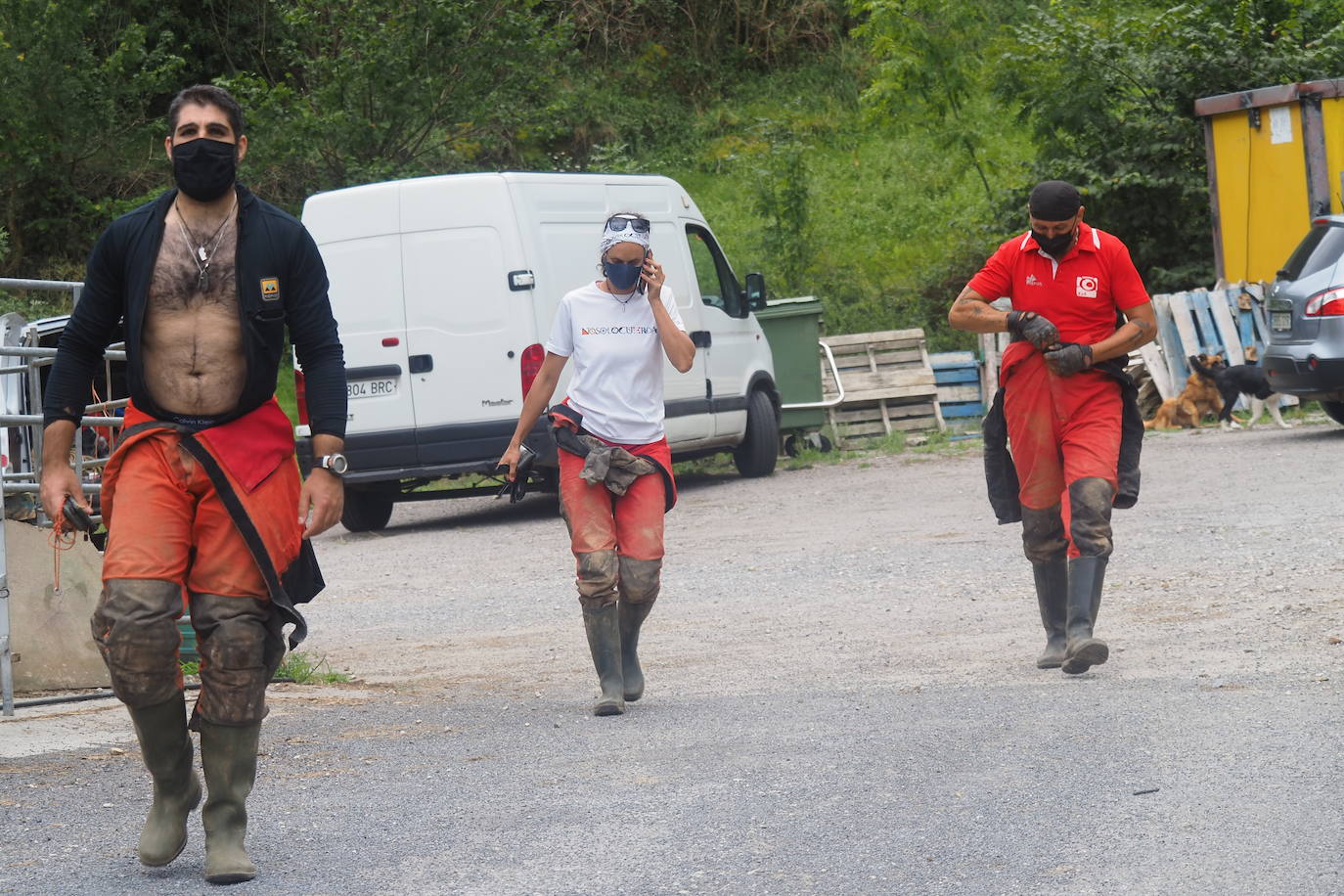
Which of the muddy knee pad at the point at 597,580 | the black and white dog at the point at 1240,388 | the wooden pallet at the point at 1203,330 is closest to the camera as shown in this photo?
the muddy knee pad at the point at 597,580

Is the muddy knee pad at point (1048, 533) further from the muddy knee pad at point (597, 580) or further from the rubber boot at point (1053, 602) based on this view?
the muddy knee pad at point (597, 580)

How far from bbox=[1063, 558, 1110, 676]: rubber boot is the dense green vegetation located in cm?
1494

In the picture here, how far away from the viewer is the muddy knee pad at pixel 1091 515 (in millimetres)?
6645

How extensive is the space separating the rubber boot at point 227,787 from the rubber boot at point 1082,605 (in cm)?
339

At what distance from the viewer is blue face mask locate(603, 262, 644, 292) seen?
670cm

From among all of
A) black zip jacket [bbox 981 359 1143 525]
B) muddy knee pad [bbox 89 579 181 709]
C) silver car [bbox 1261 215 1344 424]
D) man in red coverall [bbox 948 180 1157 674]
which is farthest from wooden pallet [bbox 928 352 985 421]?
muddy knee pad [bbox 89 579 181 709]

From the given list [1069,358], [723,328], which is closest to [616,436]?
[1069,358]

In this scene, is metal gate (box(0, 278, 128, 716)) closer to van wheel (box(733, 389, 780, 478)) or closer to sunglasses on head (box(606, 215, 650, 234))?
sunglasses on head (box(606, 215, 650, 234))

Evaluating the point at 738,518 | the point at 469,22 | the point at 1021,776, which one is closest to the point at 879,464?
the point at 738,518

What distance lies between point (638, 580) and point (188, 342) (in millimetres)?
2652

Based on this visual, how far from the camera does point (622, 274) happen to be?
671 cm

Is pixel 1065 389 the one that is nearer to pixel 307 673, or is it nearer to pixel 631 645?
pixel 631 645

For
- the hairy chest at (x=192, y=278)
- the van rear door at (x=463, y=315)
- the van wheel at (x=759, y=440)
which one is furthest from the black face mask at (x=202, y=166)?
the van wheel at (x=759, y=440)

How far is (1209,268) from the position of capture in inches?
838
